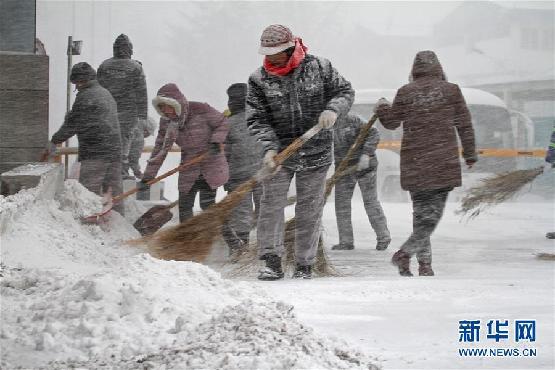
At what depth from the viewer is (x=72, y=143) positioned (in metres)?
22.4

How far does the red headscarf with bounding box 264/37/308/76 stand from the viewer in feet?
20.5

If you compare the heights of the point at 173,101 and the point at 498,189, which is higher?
the point at 173,101

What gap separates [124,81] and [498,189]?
4444 millimetres

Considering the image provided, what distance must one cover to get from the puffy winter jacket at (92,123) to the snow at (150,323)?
12.8ft

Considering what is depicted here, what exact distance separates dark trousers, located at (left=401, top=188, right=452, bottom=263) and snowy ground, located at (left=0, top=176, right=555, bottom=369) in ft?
1.43

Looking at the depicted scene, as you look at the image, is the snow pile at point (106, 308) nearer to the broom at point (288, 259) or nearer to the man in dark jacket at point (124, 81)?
the broom at point (288, 259)

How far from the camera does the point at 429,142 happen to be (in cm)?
696

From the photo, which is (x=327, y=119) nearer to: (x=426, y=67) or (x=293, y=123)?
(x=293, y=123)

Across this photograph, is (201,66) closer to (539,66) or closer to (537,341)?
(539,66)

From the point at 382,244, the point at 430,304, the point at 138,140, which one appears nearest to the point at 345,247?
the point at 382,244

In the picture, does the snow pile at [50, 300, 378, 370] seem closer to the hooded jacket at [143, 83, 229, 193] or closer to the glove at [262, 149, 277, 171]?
the glove at [262, 149, 277, 171]

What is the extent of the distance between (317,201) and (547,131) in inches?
786

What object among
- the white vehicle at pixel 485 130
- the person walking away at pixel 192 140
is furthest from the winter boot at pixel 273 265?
the white vehicle at pixel 485 130

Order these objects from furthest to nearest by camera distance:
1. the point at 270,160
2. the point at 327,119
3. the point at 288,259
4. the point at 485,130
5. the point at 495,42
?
the point at 495,42
the point at 485,130
the point at 288,259
the point at 270,160
the point at 327,119
